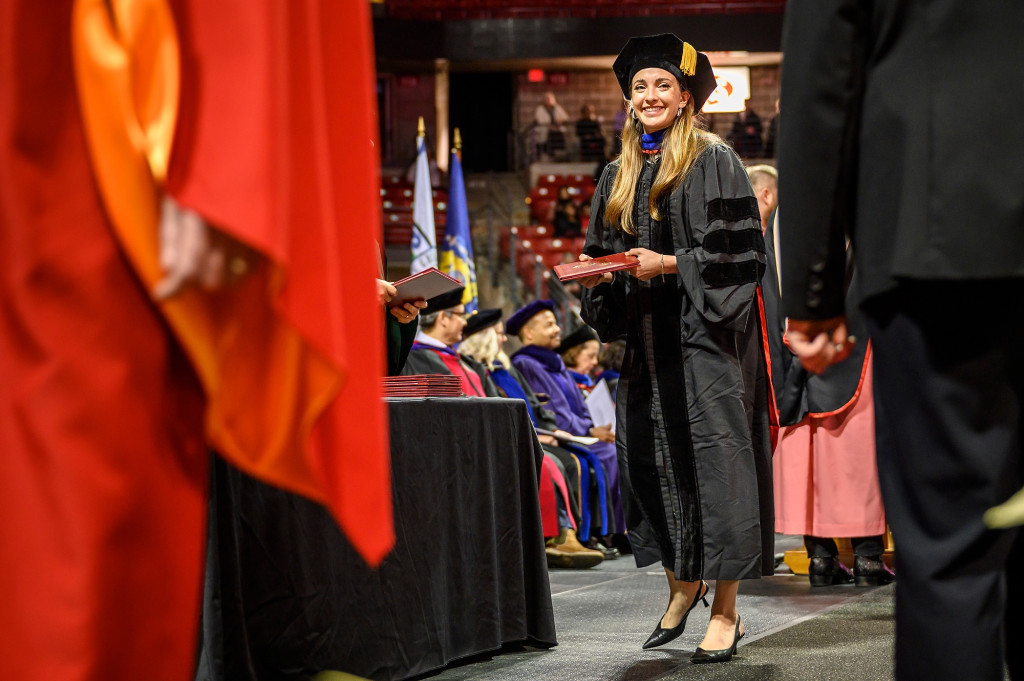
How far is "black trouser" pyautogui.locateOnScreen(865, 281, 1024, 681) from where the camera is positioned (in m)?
1.25

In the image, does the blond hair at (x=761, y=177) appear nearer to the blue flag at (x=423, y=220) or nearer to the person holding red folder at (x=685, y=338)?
the person holding red folder at (x=685, y=338)

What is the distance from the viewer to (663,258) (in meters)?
3.03

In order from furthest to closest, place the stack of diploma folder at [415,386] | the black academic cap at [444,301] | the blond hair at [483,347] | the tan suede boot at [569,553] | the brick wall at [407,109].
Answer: the brick wall at [407,109] < the blond hair at [483,347] < the tan suede boot at [569,553] < the black academic cap at [444,301] < the stack of diploma folder at [415,386]

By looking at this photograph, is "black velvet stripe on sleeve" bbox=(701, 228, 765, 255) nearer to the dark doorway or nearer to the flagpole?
the flagpole

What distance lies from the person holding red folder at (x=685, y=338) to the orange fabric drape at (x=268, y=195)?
1.83 metres

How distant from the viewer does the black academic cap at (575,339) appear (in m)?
8.12

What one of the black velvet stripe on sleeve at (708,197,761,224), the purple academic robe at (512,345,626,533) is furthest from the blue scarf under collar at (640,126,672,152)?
the purple academic robe at (512,345,626,533)

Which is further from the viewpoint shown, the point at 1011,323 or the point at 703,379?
the point at 703,379

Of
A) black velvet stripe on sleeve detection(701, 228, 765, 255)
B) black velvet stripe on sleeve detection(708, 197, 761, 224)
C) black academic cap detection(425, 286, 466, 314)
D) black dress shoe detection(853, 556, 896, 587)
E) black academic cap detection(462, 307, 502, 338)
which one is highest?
black velvet stripe on sleeve detection(708, 197, 761, 224)

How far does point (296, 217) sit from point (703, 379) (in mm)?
2021

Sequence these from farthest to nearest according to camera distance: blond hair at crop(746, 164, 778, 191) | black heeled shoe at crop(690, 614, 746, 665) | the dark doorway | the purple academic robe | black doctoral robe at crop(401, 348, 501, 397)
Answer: the dark doorway → the purple academic robe → black doctoral robe at crop(401, 348, 501, 397) → blond hair at crop(746, 164, 778, 191) → black heeled shoe at crop(690, 614, 746, 665)

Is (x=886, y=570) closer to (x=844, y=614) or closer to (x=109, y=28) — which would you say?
(x=844, y=614)

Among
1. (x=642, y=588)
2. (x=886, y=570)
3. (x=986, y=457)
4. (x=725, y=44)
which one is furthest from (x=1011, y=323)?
(x=725, y=44)

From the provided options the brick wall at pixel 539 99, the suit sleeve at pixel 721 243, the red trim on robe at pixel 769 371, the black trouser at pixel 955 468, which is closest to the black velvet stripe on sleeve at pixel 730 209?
the suit sleeve at pixel 721 243
